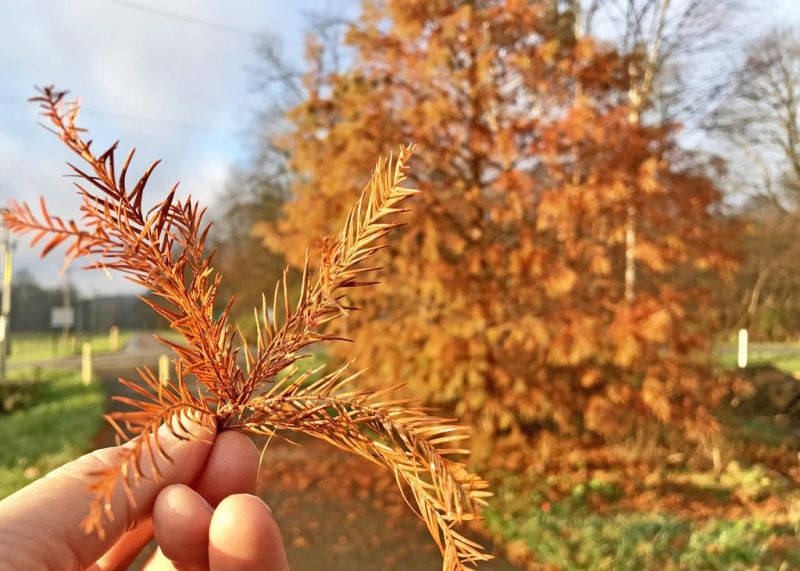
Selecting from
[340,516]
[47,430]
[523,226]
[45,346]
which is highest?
[523,226]

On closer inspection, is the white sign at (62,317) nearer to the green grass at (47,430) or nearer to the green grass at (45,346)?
the green grass at (45,346)

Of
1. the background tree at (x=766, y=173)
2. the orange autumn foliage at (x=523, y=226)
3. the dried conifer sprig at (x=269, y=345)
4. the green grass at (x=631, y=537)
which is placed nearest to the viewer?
the dried conifer sprig at (x=269, y=345)

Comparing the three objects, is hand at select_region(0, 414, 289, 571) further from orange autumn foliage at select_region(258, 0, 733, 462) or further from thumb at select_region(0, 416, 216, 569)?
orange autumn foliage at select_region(258, 0, 733, 462)

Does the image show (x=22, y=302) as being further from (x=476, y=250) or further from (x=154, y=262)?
(x=154, y=262)

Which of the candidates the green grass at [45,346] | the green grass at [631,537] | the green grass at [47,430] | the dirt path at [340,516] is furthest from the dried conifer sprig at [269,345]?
the green grass at [45,346]

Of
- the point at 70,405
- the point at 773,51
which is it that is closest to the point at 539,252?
the point at 70,405

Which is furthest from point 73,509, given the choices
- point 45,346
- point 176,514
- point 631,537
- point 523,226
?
point 45,346

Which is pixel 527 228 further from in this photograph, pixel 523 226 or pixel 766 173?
pixel 766 173

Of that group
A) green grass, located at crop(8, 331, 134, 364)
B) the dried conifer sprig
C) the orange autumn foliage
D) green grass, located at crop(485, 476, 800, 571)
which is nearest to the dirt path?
green grass, located at crop(485, 476, 800, 571)
